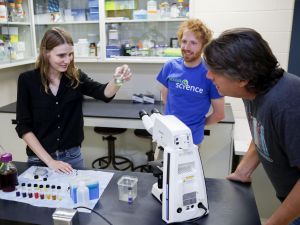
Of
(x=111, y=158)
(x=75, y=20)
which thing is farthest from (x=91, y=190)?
(x=75, y=20)

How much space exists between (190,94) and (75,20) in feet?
5.84

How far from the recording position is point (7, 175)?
4.37ft

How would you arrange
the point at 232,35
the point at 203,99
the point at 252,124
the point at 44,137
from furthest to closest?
the point at 203,99
the point at 44,137
the point at 252,124
the point at 232,35

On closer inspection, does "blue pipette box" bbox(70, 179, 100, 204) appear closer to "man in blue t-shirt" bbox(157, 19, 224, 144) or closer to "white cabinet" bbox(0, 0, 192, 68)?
"man in blue t-shirt" bbox(157, 19, 224, 144)

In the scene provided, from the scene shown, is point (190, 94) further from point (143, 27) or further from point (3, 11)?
point (3, 11)

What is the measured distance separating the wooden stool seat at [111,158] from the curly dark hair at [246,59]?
1956mm

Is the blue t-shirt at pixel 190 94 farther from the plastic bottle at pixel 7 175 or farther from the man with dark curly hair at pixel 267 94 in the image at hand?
the plastic bottle at pixel 7 175

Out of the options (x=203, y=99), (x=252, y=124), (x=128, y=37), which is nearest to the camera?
(x=252, y=124)

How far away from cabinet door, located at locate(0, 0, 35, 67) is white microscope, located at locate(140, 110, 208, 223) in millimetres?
2205

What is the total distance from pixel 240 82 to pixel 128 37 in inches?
91.3

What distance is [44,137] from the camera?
1.67m

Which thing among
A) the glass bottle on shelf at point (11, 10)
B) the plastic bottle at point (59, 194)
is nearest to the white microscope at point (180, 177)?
the plastic bottle at point (59, 194)

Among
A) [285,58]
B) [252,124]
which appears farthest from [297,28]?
[252,124]

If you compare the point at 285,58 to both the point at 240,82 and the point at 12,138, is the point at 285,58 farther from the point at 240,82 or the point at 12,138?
the point at 12,138
